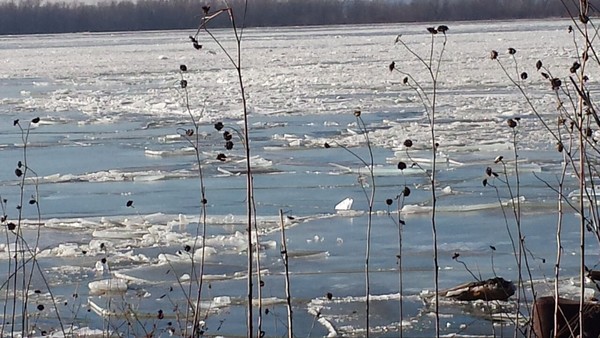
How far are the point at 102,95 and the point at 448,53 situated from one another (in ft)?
35.4

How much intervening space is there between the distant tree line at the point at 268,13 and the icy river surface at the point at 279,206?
2176 inches

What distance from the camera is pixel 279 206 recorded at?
8.00 m

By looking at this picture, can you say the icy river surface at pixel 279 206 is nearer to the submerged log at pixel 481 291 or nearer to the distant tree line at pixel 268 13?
the submerged log at pixel 481 291

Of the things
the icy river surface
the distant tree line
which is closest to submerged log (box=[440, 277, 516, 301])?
the icy river surface

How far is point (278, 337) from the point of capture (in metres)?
4.79

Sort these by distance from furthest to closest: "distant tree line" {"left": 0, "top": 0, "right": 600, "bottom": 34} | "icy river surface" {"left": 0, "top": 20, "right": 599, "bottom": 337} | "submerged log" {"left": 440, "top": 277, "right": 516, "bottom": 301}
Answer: "distant tree line" {"left": 0, "top": 0, "right": 600, "bottom": 34}
"icy river surface" {"left": 0, "top": 20, "right": 599, "bottom": 337}
"submerged log" {"left": 440, "top": 277, "right": 516, "bottom": 301}

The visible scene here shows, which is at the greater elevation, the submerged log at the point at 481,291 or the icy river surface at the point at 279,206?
the submerged log at the point at 481,291

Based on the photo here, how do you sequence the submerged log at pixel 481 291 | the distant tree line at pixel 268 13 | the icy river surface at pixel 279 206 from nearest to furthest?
the submerged log at pixel 481 291
the icy river surface at pixel 279 206
the distant tree line at pixel 268 13

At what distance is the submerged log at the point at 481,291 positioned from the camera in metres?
5.07

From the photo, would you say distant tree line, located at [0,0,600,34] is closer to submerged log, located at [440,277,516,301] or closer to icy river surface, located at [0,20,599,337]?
icy river surface, located at [0,20,599,337]

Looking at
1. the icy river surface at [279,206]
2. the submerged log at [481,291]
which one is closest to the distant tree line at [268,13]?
the icy river surface at [279,206]

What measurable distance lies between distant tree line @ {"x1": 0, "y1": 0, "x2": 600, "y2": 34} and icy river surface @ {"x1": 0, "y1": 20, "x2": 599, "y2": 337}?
55279 mm

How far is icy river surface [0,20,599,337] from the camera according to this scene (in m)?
5.22

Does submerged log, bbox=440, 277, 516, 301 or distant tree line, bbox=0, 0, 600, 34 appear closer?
submerged log, bbox=440, 277, 516, 301
